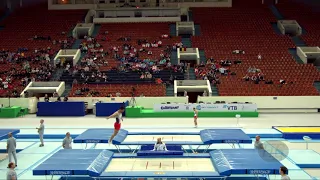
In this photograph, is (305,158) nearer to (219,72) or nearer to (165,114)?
(165,114)

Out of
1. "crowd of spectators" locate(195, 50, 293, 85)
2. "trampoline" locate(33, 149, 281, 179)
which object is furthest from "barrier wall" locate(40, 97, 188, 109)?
"trampoline" locate(33, 149, 281, 179)

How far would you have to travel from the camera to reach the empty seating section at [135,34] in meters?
40.5

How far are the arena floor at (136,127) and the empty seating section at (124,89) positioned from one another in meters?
4.39

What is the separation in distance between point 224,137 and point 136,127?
8368mm

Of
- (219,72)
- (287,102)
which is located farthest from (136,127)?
(219,72)

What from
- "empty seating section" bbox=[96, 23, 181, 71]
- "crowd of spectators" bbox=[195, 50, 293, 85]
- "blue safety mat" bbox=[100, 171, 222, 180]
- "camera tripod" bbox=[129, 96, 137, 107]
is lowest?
"blue safety mat" bbox=[100, 171, 222, 180]

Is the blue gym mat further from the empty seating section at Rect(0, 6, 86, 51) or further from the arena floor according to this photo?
the empty seating section at Rect(0, 6, 86, 51)

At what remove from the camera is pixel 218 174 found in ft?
35.3

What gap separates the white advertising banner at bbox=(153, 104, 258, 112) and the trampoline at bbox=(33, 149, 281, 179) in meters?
15.6

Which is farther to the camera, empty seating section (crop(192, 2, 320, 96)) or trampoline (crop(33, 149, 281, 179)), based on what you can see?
empty seating section (crop(192, 2, 320, 96))

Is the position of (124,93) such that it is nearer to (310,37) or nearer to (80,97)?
(80,97)

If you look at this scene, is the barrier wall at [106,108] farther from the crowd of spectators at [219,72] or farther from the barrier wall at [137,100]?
the crowd of spectators at [219,72]

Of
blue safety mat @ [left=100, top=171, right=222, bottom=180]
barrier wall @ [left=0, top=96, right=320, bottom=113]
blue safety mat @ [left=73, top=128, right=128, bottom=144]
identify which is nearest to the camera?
blue safety mat @ [left=100, top=171, right=222, bottom=180]

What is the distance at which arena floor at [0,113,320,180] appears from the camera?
1388 cm
